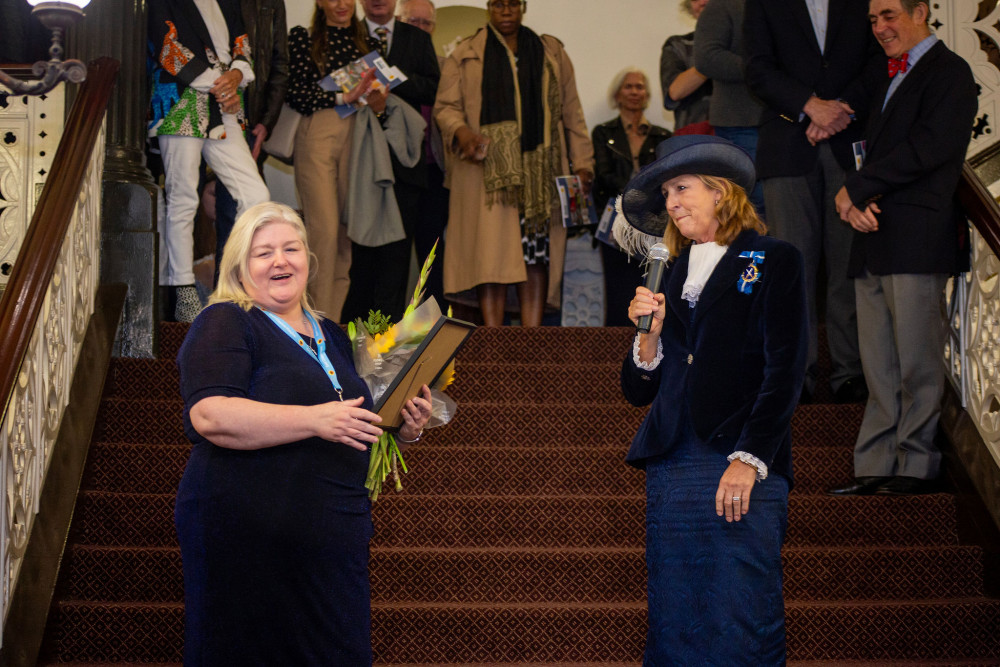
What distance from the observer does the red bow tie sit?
4238 mm

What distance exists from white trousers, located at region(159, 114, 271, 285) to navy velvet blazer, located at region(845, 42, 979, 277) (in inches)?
110

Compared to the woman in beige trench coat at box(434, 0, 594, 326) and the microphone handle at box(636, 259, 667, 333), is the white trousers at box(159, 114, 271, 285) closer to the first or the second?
the woman in beige trench coat at box(434, 0, 594, 326)

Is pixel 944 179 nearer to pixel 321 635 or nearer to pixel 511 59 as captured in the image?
pixel 511 59

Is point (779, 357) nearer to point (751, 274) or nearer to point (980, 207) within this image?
point (751, 274)

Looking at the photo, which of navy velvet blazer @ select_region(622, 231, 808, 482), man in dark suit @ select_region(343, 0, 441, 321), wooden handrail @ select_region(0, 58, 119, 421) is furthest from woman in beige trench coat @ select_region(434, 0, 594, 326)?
navy velvet blazer @ select_region(622, 231, 808, 482)

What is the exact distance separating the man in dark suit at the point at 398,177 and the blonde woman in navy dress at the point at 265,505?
12.0 ft

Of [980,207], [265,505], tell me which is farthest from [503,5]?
[265,505]

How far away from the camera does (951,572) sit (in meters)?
3.77

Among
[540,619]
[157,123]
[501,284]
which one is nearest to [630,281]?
[501,284]

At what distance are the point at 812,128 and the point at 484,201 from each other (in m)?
1.92

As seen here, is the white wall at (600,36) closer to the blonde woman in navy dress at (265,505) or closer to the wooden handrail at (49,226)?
the wooden handrail at (49,226)

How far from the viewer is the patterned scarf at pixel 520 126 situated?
5.76 meters

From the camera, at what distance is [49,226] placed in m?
3.63

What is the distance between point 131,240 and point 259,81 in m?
1.26
